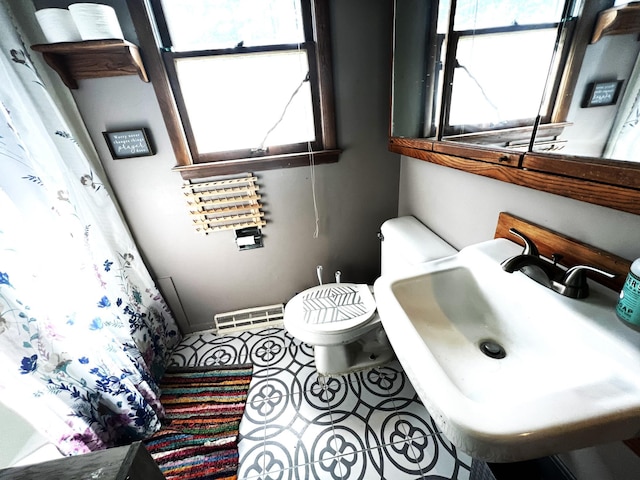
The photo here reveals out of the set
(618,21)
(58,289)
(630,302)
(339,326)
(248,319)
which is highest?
(618,21)

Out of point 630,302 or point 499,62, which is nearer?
point 630,302

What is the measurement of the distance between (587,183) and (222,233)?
4.94 feet

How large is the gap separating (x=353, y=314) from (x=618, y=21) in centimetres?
116

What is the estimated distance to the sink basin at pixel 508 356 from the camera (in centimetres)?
36

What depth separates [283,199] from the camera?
1.44 m

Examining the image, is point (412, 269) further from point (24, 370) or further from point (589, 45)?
point (24, 370)

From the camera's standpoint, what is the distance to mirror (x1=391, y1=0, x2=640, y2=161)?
523 millimetres

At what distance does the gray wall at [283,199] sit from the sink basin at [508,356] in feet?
2.77

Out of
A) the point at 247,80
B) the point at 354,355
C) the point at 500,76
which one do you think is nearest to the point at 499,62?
the point at 500,76

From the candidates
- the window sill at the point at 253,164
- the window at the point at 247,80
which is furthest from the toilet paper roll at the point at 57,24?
the window sill at the point at 253,164

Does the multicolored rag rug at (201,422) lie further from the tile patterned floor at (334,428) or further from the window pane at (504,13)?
the window pane at (504,13)

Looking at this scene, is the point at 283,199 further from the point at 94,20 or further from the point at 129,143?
the point at 94,20

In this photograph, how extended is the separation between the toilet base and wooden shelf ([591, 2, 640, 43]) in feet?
3.95

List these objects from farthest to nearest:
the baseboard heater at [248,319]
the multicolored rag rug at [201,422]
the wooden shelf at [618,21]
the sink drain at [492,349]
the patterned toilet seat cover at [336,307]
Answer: the baseboard heater at [248,319], the patterned toilet seat cover at [336,307], the multicolored rag rug at [201,422], the sink drain at [492,349], the wooden shelf at [618,21]
